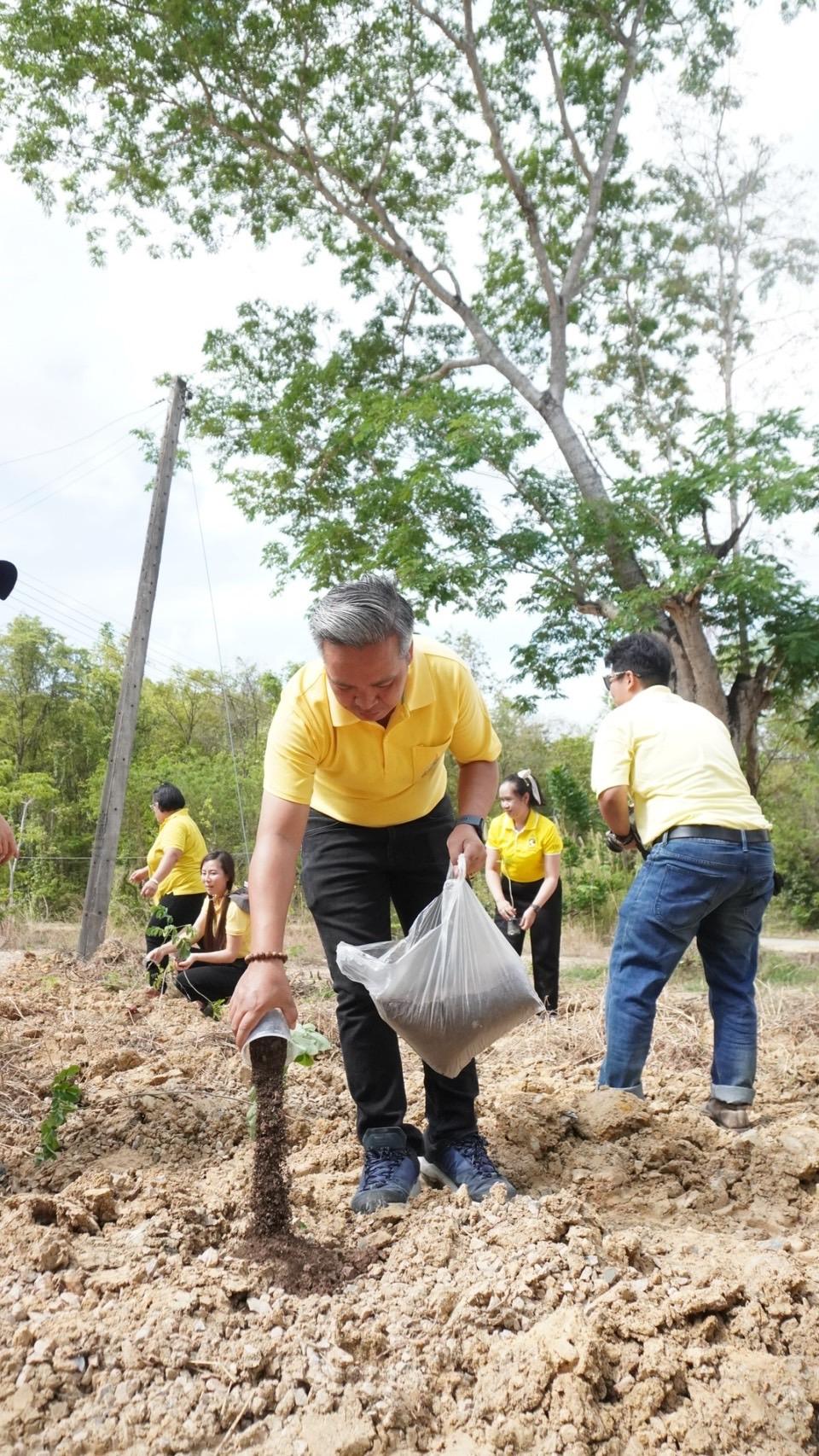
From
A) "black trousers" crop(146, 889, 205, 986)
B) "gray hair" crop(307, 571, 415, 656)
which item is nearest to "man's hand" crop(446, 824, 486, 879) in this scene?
"gray hair" crop(307, 571, 415, 656)

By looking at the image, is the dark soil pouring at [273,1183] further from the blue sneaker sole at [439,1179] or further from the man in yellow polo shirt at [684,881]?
the man in yellow polo shirt at [684,881]

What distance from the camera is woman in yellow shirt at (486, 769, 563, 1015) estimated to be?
6055mm

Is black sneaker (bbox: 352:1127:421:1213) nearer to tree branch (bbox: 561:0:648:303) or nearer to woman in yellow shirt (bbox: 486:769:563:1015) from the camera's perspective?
woman in yellow shirt (bbox: 486:769:563:1015)

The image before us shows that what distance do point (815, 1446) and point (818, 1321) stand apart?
30 centimetres

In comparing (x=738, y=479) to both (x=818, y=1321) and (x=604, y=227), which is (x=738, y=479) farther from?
(x=818, y=1321)

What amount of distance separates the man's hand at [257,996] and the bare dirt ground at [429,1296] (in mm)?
480

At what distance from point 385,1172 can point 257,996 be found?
2.29 feet

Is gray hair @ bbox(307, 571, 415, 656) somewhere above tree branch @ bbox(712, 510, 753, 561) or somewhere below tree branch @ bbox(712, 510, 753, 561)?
below

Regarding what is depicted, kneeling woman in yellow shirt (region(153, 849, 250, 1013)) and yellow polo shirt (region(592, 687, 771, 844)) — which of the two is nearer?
yellow polo shirt (region(592, 687, 771, 844))

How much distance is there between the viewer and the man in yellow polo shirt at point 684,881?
3.02m

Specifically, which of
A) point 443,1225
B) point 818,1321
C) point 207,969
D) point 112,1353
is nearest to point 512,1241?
point 443,1225

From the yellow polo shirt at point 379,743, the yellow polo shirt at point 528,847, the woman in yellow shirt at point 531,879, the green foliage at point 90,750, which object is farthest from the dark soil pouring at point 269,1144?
the green foliage at point 90,750

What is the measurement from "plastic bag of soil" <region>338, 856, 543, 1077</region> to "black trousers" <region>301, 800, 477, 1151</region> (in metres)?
0.10

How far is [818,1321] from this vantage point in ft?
5.92
